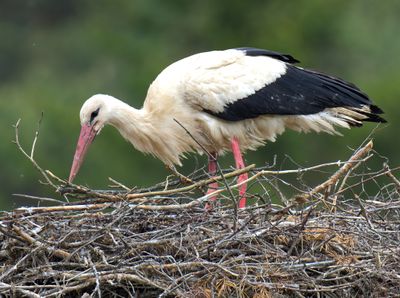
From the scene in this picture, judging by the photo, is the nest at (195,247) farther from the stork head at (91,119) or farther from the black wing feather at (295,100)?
the black wing feather at (295,100)

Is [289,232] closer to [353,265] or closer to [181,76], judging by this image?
[353,265]

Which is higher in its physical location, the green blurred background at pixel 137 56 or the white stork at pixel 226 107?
the white stork at pixel 226 107

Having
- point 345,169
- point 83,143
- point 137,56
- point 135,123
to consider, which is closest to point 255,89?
point 135,123

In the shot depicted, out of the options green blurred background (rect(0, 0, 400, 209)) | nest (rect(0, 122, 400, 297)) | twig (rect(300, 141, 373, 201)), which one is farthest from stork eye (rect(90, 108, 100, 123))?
green blurred background (rect(0, 0, 400, 209))

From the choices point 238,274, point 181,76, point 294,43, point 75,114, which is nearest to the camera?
point 238,274

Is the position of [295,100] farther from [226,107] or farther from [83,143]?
[83,143]

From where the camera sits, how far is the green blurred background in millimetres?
16594

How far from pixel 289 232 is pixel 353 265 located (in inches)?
16.6

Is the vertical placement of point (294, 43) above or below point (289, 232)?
below

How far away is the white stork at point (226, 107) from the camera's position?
9672 mm

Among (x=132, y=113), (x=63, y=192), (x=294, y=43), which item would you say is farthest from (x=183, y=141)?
(x=294, y=43)

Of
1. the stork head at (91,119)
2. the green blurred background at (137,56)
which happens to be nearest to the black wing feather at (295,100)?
the stork head at (91,119)

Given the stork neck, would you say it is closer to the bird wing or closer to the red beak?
Answer: the red beak

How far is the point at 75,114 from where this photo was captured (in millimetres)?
17406
